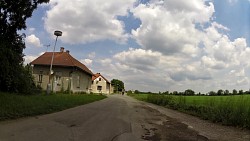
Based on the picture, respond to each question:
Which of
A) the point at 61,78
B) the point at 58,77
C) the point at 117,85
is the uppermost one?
the point at 117,85

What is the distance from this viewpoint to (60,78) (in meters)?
41.3

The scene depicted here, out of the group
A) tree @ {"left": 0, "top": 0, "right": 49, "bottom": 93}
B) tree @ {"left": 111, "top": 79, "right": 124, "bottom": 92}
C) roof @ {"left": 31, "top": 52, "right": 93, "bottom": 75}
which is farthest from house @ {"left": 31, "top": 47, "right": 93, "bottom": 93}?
tree @ {"left": 111, "top": 79, "right": 124, "bottom": 92}

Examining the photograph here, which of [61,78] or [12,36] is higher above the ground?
[12,36]

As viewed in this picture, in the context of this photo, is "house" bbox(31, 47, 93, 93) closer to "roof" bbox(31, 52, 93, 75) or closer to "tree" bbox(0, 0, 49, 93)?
"roof" bbox(31, 52, 93, 75)

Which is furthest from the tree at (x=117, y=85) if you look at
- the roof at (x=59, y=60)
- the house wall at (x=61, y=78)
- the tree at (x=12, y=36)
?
the tree at (x=12, y=36)

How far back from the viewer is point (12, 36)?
17.2 m

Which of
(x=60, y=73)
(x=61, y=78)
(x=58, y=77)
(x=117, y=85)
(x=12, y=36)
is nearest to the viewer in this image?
(x=12, y=36)

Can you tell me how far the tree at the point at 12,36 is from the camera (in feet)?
52.3

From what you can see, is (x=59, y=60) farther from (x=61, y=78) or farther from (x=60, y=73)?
(x=61, y=78)

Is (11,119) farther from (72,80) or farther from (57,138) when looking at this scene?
(72,80)

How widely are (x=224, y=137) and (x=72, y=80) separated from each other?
32.9m

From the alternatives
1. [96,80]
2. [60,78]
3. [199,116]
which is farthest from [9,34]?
[96,80]

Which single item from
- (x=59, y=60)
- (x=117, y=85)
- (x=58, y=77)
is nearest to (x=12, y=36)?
(x=58, y=77)

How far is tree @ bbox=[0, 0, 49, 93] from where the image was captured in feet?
52.3
